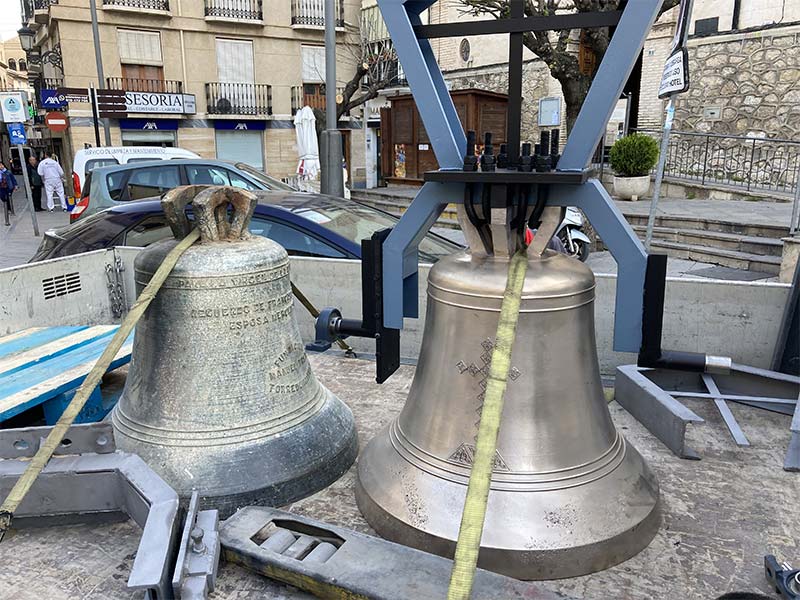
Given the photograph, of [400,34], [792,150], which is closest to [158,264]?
[400,34]

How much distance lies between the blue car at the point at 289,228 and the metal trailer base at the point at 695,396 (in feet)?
6.88

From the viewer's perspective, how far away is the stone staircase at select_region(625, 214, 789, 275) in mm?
9180

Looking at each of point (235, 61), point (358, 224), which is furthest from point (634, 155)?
point (235, 61)

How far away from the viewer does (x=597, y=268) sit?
933 centimetres

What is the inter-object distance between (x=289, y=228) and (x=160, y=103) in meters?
21.9

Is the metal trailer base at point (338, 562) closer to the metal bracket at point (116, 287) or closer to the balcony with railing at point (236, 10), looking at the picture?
the metal bracket at point (116, 287)

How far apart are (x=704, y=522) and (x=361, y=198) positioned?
657 inches

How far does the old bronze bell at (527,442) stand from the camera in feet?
7.22

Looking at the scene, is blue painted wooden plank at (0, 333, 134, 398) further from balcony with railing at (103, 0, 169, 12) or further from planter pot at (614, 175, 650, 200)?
balcony with railing at (103, 0, 169, 12)

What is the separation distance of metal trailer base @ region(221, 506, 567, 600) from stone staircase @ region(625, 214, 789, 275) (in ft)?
27.5

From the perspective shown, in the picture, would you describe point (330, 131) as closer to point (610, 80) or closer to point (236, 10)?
point (610, 80)

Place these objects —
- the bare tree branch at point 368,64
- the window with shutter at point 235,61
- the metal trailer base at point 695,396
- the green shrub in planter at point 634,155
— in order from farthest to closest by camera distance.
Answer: the window with shutter at point 235,61 < the bare tree branch at point 368,64 < the green shrub in planter at point 634,155 < the metal trailer base at point 695,396

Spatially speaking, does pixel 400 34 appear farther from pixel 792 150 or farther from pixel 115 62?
pixel 115 62

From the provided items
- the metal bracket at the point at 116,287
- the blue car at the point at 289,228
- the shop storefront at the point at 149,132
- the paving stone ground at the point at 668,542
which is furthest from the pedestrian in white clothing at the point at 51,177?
the paving stone ground at the point at 668,542
